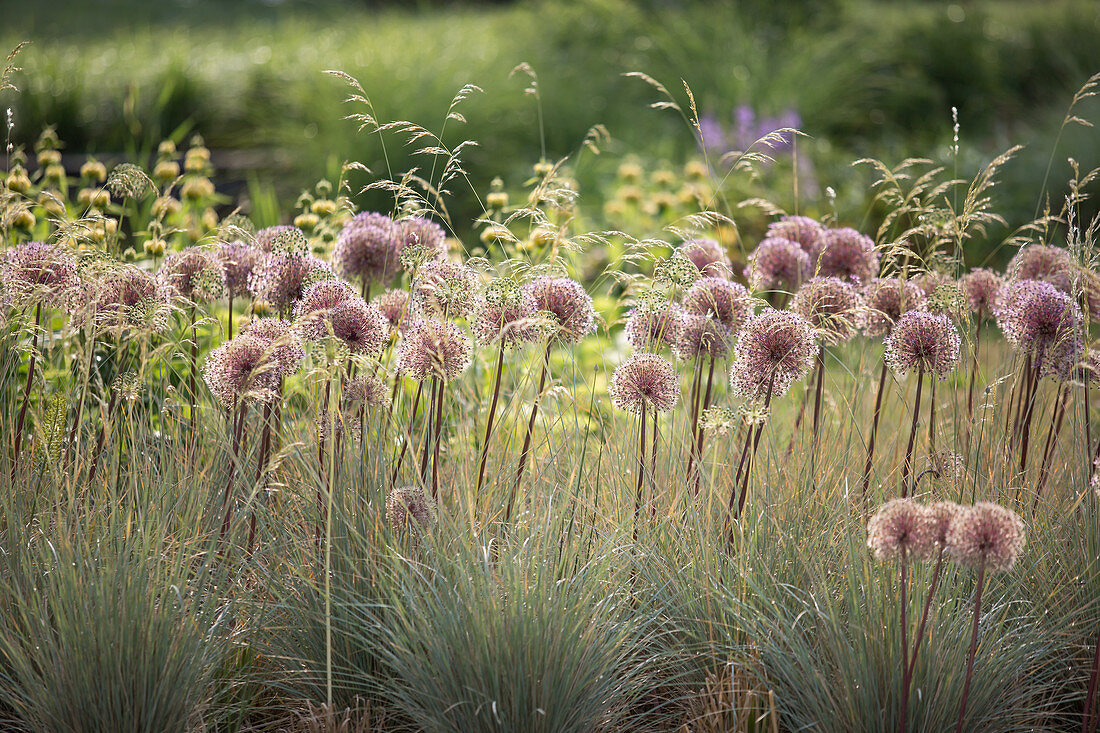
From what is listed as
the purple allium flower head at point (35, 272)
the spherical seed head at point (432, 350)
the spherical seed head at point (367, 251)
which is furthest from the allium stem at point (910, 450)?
the purple allium flower head at point (35, 272)

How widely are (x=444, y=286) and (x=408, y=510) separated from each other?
1.79 feet

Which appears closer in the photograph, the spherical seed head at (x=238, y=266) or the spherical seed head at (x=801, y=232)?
the spherical seed head at (x=238, y=266)

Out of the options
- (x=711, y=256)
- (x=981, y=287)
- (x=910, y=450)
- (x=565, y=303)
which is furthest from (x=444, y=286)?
(x=981, y=287)

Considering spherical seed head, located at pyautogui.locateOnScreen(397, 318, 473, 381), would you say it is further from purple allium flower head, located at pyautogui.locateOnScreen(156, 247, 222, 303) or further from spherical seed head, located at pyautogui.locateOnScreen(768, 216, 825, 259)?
spherical seed head, located at pyautogui.locateOnScreen(768, 216, 825, 259)

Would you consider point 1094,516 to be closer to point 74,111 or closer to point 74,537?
point 74,537

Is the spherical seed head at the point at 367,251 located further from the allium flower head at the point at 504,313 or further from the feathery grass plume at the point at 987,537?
the feathery grass plume at the point at 987,537

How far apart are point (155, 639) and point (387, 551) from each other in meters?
0.52

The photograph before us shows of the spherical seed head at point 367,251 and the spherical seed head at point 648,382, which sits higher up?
the spherical seed head at point 367,251

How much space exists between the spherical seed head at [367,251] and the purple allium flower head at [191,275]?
13.5 inches

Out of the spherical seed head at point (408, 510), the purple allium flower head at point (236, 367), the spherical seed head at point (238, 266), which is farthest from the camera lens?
the spherical seed head at point (238, 266)

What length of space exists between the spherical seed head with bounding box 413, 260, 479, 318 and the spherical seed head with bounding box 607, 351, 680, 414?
1.50ft

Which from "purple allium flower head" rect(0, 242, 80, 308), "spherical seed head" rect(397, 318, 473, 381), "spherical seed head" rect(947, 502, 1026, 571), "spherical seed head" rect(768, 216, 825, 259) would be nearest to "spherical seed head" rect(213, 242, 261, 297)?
"purple allium flower head" rect(0, 242, 80, 308)

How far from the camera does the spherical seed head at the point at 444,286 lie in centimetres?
221

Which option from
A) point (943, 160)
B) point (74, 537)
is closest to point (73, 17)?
point (943, 160)
